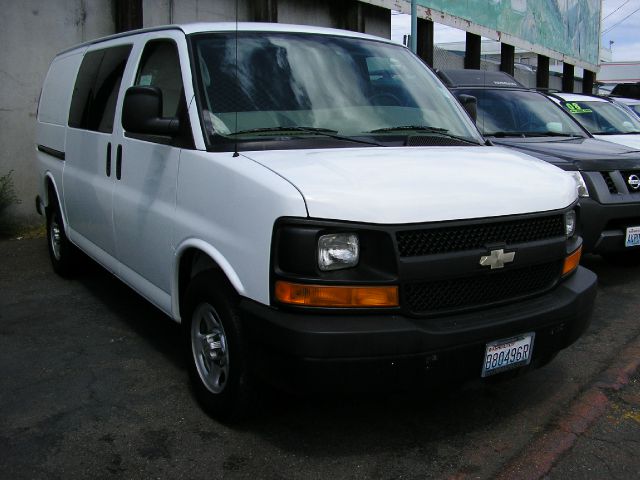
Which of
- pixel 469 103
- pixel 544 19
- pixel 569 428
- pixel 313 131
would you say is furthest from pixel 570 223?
pixel 544 19

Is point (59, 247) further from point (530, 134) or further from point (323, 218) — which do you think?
point (530, 134)

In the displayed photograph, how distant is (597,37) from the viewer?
1174 inches

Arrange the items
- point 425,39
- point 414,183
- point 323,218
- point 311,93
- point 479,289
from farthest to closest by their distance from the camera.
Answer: point 425,39, point 311,93, point 479,289, point 414,183, point 323,218

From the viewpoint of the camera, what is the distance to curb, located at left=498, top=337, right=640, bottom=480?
3.04 metres

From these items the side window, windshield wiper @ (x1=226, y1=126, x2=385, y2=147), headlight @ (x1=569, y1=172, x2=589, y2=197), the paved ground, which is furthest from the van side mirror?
headlight @ (x1=569, y1=172, x2=589, y2=197)

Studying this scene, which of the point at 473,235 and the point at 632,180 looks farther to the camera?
the point at 632,180

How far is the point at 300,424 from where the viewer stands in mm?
3445

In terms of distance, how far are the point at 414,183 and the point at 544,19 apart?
71.7ft

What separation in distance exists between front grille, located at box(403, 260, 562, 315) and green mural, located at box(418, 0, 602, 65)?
43.0 feet

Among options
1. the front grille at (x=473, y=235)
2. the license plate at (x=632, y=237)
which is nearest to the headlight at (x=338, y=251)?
the front grille at (x=473, y=235)

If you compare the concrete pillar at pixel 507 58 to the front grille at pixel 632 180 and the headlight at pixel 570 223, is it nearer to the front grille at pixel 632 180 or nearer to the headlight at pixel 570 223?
the front grille at pixel 632 180

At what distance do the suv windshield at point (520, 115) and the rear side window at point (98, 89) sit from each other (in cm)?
386

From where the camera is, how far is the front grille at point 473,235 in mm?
2836

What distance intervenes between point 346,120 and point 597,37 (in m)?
29.7
